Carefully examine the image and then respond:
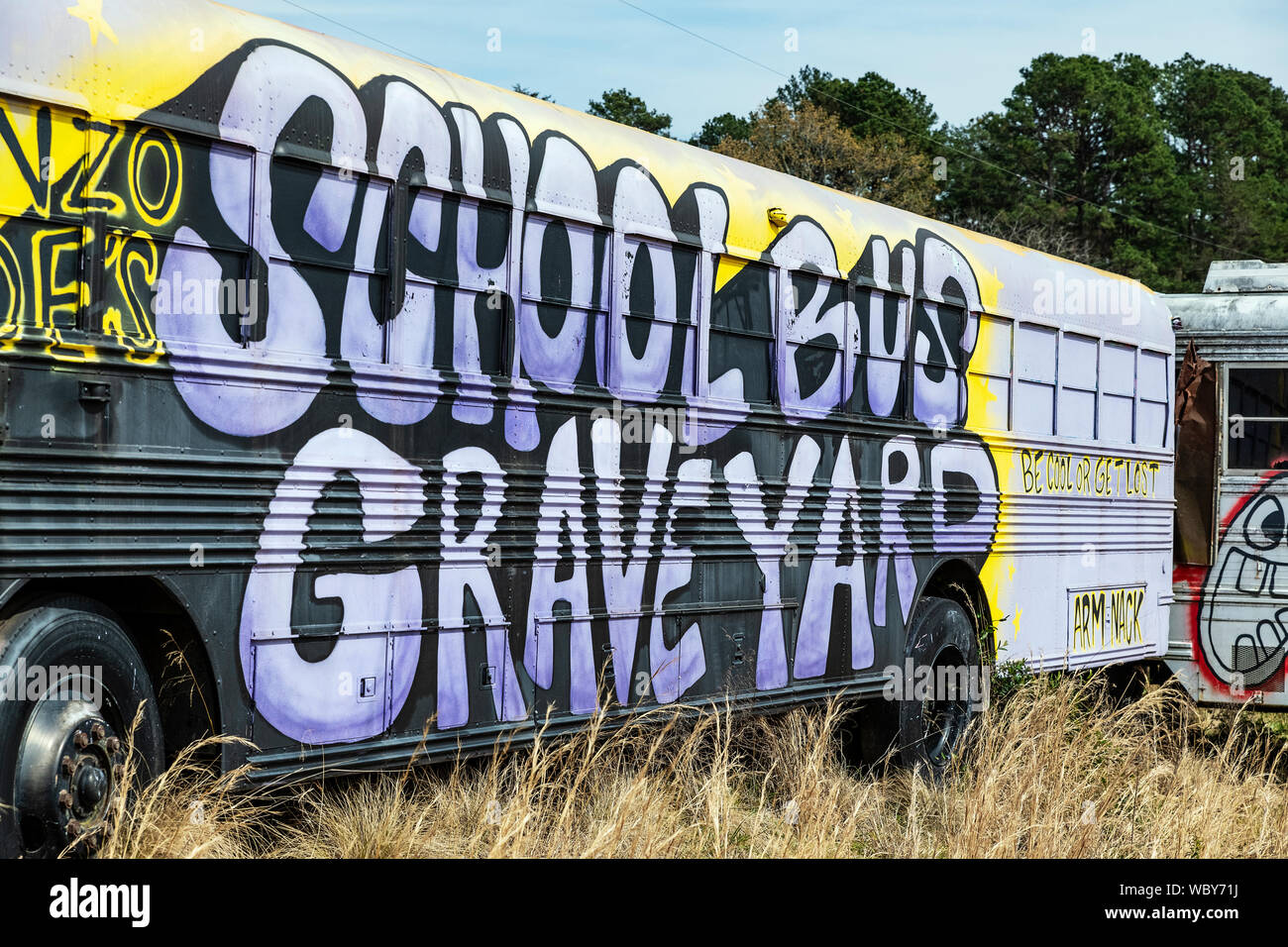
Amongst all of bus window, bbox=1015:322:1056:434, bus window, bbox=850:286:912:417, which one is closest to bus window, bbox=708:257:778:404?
bus window, bbox=850:286:912:417

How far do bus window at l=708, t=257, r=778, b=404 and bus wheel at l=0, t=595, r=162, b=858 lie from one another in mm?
3256

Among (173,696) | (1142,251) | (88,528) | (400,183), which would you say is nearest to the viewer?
(88,528)

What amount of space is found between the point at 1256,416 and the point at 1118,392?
114 centimetres

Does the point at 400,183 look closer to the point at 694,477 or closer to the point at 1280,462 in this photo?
the point at 694,477

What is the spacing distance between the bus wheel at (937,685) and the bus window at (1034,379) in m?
1.37

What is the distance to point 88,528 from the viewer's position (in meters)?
4.58

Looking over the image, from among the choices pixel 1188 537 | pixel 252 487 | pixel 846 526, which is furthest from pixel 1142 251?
pixel 252 487

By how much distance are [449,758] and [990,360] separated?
483cm

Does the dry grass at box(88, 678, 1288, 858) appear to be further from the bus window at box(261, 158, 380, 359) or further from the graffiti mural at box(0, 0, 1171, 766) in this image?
the bus window at box(261, 158, 380, 359)

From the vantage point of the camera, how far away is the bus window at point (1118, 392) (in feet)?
35.1

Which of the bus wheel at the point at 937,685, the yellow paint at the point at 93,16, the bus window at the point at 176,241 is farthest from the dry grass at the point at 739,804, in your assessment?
the yellow paint at the point at 93,16

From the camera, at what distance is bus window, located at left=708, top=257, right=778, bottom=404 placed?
7.32 meters

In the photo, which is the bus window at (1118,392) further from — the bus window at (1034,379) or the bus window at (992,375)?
the bus window at (992,375)

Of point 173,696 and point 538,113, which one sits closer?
point 173,696
